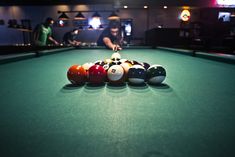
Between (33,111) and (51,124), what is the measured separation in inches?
9.1

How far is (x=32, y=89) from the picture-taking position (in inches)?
59.2

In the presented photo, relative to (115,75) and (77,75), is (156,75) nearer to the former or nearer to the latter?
(115,75)

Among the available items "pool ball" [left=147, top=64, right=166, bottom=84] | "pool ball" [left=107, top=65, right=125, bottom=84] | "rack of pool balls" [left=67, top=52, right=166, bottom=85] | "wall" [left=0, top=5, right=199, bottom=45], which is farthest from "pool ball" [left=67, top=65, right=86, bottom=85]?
"wall" [left=0, top=5, right=199, bottom=45]

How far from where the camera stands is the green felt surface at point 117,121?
647 mm

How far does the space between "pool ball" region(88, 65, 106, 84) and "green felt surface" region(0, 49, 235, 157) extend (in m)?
0.12

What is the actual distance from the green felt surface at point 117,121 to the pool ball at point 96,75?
12cm

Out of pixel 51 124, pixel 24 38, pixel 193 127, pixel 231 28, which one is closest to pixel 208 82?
pixel 193 127

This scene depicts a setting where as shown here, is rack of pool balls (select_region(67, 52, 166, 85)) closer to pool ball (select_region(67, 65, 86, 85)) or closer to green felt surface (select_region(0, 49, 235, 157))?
pool ball (select_region(67, 65, 86, 85))

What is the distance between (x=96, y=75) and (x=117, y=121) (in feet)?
2.58

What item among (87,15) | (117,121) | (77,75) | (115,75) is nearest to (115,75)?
(115,75)

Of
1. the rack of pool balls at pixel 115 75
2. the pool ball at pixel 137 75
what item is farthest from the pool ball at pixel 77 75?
the pool ball at pixel 137 75

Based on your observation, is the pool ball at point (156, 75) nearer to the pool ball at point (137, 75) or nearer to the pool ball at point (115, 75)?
the pool ball at point (137, 75)

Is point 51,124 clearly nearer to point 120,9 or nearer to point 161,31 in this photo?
point 161,31

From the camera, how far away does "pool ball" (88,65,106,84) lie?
1609mm
